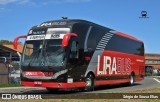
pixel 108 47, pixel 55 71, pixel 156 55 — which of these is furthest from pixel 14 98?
pixel 156 55

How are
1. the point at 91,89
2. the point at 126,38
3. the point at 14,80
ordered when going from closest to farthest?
the point at 91,89
the point at 126,38
the point at 14,80

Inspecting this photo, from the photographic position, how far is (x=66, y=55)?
65.2 feet

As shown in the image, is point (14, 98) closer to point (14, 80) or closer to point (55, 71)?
point (55, 71)

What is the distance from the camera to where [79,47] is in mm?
21031

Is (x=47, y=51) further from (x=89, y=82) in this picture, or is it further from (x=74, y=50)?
(x=89, y=82)

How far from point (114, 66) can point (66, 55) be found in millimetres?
7440

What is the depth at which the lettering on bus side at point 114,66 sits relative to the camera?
80.8 ft

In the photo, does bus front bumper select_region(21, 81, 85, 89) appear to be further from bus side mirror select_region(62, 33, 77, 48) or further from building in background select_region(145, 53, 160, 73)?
building in background select_region(145, 53, 160, 73)


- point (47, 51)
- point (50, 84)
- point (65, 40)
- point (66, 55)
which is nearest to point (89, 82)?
point (66, 55)

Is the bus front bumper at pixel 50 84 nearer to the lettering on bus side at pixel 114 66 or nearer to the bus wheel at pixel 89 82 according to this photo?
the bus wheel at pixel 89 82

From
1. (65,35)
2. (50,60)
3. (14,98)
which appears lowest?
(14,98)

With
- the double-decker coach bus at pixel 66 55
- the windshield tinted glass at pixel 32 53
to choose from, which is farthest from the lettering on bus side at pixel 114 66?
the windshield tinted glass at pixel 32 53

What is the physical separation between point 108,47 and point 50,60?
6153mm

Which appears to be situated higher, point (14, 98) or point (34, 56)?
point (34, 56)
